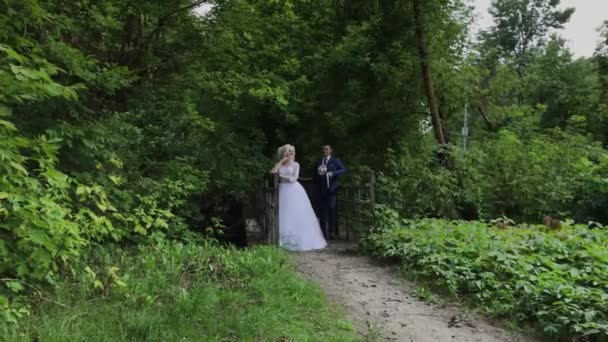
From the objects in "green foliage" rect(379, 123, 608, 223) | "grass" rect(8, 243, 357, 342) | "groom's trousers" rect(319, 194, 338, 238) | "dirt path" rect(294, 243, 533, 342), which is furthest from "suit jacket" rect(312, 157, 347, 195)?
"grass" rect(8, 243, 357, 342)

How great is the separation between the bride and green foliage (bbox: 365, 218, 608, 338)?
1.17 m

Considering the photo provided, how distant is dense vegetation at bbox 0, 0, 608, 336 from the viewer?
13.2 ft

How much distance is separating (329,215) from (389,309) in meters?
4.77

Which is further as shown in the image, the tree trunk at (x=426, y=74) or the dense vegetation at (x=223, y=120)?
the tree trunk at (x=426, y=74)

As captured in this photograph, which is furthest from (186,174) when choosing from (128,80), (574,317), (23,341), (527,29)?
(527,29)

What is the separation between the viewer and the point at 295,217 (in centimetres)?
922

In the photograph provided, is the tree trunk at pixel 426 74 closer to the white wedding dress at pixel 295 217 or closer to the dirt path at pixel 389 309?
the white wedding dress at pixel 295 217

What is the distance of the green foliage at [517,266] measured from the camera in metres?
4.67

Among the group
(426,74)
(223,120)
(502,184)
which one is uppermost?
(426,74)

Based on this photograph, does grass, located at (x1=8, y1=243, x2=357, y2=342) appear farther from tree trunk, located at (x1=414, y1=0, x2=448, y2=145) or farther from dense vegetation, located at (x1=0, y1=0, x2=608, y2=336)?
tree trunk, located at (x1=414, y1=0, x2=448, y2=145)

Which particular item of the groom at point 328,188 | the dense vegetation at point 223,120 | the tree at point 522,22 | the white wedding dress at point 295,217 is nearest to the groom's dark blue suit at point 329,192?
the groom at point 328,188

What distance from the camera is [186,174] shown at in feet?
24.4

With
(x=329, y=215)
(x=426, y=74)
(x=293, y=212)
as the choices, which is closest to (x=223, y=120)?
(x=329, y=215)

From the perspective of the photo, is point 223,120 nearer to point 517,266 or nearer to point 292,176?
point 292,176
